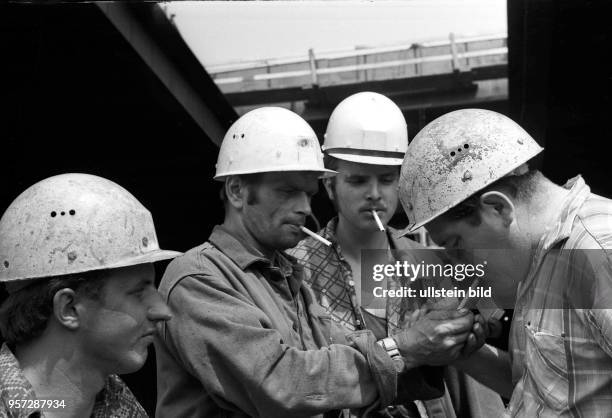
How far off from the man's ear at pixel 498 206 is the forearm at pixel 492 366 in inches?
29.2

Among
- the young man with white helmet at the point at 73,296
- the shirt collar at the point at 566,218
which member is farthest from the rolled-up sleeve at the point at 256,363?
the shirt collar at the point at 566,218

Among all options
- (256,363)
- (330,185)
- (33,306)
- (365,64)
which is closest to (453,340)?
(256,363)

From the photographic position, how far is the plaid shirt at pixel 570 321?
8.51 feet

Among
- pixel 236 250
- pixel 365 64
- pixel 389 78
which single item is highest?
pixel 389 78

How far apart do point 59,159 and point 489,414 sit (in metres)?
4.54

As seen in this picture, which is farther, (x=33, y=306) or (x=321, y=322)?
(x=321, y=322)

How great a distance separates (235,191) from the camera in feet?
11.9

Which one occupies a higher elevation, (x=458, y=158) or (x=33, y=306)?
A: (x=458, y=158)

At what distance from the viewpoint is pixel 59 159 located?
23.7ft

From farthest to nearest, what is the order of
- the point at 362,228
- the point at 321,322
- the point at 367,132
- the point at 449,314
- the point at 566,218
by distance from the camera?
the point at 367,132 → the point at 362,228 → the point at 321,322 → the point at 449,314 → the point at 566,218

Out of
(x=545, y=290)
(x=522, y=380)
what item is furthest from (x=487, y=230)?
(x=522, y=380)

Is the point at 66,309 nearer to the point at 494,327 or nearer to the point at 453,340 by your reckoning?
the point at 453,340

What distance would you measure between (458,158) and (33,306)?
1.46 metres

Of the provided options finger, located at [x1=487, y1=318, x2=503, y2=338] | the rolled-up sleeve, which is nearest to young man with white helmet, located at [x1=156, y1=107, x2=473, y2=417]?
the rolled-up sleeve
